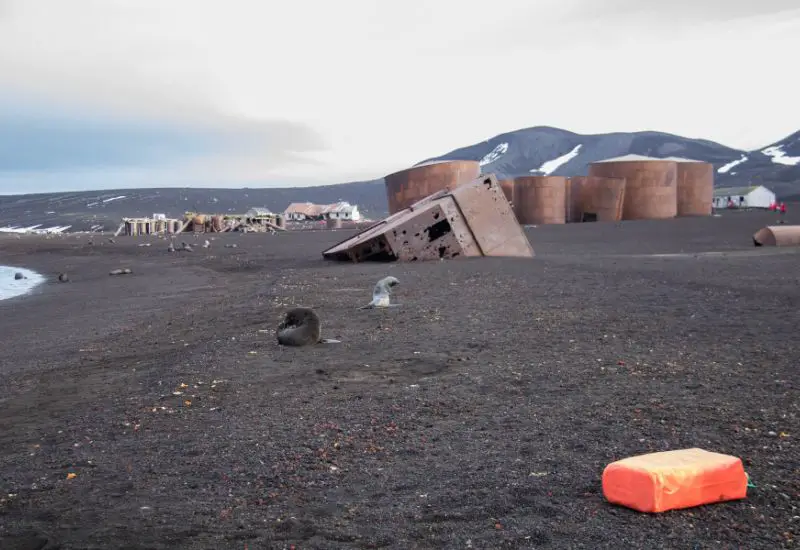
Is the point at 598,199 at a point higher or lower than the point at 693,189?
lower

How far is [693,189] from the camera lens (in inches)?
1532

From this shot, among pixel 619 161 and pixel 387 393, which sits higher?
pixel 619 161

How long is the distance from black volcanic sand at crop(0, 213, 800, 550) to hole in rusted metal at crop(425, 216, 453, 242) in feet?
19.3

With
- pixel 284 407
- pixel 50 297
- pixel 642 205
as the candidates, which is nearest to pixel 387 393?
pixel 284 407

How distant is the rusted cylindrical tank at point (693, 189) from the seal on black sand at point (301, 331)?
34.8 meters

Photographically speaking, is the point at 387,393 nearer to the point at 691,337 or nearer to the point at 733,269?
the point at 691,337

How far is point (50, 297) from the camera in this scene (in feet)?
55.8

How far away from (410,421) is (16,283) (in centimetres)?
2070

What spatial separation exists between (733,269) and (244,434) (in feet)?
35.8

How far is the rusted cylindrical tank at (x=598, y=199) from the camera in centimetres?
3509

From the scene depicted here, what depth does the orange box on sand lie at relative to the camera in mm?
3201

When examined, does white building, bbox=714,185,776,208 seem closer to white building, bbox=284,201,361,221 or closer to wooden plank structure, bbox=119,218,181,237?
white building, bbox=284,201,361,221

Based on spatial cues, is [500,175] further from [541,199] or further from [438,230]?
[438,230]

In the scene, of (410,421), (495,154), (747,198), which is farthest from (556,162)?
(410,421)
